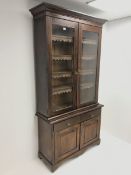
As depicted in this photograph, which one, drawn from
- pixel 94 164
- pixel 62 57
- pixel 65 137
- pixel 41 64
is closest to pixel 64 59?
pixel 62 57

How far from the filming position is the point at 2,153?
2080 millimetres

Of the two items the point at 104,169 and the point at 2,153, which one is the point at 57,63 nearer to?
the point at 2,153

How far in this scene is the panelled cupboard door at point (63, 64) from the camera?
204 cm

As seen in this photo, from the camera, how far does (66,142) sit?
2.27 metres

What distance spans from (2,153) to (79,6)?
2334 millimetres

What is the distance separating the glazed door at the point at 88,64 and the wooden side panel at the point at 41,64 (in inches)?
22.2

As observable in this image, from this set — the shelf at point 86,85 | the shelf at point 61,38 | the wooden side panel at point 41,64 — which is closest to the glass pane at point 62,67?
the shelf at point 61,38

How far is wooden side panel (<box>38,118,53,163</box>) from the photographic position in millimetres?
2116

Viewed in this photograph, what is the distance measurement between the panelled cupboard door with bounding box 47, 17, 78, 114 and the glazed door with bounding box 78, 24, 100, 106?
4.8 inches

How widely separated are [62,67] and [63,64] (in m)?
0.05

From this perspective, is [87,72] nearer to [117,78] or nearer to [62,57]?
[62,57]

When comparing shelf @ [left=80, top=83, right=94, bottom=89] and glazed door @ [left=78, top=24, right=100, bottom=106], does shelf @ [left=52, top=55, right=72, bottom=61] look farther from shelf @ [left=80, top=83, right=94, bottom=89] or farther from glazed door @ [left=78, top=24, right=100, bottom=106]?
shelf @ [left=80, top=83, right=94, bottom=89]

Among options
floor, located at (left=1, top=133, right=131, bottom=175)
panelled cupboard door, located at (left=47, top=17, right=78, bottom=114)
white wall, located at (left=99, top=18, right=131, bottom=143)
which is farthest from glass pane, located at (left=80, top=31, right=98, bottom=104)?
floor, located at (left=1, top=133, right=131, bottom=175)

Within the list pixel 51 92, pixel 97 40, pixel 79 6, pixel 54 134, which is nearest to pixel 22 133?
pixel 54 134
